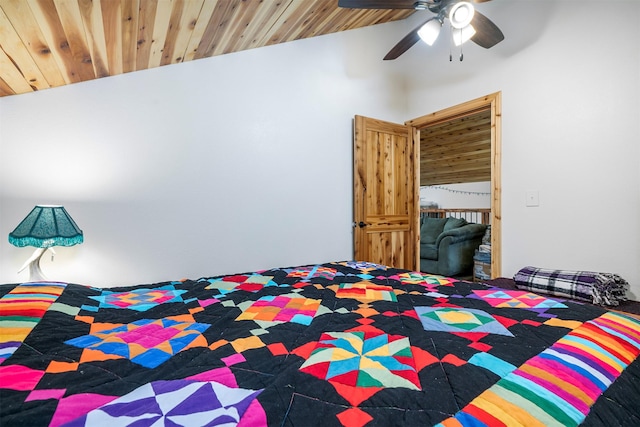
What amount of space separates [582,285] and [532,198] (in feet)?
2.84

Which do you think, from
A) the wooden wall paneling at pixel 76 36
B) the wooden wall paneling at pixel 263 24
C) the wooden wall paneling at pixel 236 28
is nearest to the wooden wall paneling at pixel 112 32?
the wooden wall paneling at pixel 76 36

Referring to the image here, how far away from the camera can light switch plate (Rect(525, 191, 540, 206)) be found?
8.04ft

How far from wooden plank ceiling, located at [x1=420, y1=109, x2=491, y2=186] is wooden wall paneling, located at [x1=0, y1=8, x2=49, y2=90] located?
3961 millimetres

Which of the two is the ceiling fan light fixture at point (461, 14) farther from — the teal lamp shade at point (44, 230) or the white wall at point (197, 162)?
the teal lamp shade at point (44, 230)

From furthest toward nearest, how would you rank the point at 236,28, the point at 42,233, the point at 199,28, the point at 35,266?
the point at 236,28 → the point at 199,28 → the point at 35,266 → the point at 42,233

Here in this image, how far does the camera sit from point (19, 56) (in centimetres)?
159

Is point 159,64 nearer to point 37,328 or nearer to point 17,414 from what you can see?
point 37,328

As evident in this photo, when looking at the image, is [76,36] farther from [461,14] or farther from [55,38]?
[461,14]

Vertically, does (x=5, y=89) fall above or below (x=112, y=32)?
below

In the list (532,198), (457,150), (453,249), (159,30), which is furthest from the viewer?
(457,150)

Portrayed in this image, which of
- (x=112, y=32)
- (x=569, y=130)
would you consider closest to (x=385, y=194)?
(x=569, y=130)

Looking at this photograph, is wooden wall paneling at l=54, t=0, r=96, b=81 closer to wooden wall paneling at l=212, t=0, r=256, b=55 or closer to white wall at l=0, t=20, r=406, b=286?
white wall at l=0, t=20, r=406, b=286

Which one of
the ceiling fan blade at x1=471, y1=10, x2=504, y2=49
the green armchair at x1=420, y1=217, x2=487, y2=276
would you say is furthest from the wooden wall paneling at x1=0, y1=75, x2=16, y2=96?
the green armchair at x1=420, y1=217, x2=487, y2=276

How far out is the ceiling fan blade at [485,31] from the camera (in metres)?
2.02
